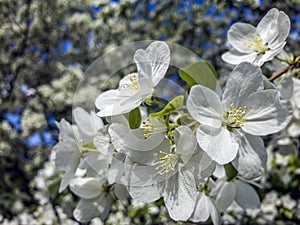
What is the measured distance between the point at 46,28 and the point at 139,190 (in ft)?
13.5

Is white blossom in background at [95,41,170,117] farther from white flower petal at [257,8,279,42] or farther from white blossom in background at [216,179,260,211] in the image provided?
white blossom in background at [216,179,260,211]

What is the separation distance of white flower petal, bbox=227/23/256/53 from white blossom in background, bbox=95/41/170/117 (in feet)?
0.85

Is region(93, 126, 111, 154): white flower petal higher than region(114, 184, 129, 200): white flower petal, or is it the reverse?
region(93, 126, 111, 154): white flower petal

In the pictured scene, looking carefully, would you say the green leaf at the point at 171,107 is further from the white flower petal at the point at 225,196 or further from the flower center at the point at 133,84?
the white flower petal at the point at 225,196

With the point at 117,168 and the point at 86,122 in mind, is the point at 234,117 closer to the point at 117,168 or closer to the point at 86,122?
Result: the point at 117,168

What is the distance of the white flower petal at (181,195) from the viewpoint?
2.11ft

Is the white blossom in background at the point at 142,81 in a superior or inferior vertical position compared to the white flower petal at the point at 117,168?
superior

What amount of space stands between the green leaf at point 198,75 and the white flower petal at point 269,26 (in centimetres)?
18

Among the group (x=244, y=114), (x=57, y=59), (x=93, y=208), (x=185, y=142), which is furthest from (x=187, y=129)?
(x=57, y=59)

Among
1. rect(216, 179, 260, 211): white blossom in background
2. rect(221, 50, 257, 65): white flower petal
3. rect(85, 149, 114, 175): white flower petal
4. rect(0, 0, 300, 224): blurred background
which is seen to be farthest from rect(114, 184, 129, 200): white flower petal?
rect(0, 0, 300, 224): blurred background

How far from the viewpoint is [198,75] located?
731mm

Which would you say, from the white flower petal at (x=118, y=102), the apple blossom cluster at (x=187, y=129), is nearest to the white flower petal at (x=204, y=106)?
the apple blossom cluster at (x=187, y=129)

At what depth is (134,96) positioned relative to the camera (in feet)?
2.23

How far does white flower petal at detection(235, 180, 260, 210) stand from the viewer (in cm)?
95
